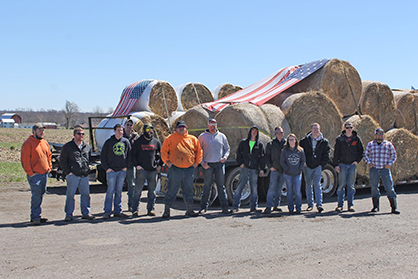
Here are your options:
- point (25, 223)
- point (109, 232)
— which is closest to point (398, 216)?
point (109, 232)

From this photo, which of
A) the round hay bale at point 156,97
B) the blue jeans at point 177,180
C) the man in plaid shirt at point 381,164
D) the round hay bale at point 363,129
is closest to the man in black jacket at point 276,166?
the blue jeans at point 177,180

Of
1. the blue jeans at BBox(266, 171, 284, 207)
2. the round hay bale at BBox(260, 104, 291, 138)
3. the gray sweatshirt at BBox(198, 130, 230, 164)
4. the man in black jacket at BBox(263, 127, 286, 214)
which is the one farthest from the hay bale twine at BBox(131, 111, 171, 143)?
the blue jeans at BBox(266, 171, 284, 207)

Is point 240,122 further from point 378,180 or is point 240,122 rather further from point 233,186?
point 378,180

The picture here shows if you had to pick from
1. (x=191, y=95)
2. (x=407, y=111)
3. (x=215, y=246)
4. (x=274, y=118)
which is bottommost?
(x=215, y=246)

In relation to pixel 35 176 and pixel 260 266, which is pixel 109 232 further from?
pixel 260 266

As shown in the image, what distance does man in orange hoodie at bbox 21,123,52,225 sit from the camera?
7.50m

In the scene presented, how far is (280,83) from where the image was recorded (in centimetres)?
1282

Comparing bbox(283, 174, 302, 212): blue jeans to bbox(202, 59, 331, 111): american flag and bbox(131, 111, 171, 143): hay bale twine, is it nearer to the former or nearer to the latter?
bbox(202, 59, 331, 111): american flag

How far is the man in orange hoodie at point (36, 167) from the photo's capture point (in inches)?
295

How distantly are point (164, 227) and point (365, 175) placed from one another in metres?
6.36

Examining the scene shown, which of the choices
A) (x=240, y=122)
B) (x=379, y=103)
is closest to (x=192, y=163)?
(x=240, y=122)

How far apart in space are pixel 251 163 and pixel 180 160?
5.09 feet

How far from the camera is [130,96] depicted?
14.2 meters

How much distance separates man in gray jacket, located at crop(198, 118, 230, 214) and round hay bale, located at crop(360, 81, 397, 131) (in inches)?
217
